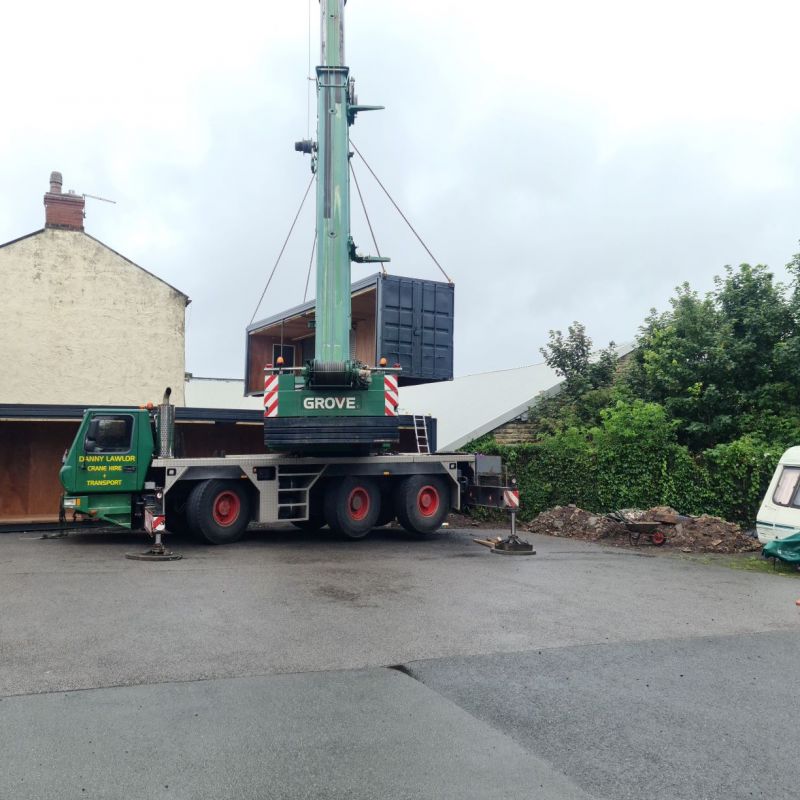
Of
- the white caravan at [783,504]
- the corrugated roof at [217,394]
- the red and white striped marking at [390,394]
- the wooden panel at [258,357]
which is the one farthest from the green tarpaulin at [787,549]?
the corrugated roof at [217,394]

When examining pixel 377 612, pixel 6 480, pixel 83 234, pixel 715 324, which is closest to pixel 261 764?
pixel 377 612

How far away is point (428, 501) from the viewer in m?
16.2

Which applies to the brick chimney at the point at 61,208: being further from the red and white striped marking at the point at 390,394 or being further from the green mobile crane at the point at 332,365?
the red and white striped marking at the point at 390,394

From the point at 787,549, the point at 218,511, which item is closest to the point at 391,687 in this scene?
the point at 218,511

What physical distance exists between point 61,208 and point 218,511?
15866 mm

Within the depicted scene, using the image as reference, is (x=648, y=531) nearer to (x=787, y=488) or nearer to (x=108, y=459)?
(x=787, y=488)

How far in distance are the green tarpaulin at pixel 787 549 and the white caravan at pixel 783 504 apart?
14.4 inches

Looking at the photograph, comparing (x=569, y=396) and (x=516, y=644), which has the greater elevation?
(x=569, y=396)

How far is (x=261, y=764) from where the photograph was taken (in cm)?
434

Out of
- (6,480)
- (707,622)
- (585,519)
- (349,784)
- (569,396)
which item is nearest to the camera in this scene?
(349,784)

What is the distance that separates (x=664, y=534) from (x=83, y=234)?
20.1m

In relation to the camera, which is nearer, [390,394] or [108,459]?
[108,459]

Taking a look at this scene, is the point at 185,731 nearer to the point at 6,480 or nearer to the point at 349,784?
the point at 349,784

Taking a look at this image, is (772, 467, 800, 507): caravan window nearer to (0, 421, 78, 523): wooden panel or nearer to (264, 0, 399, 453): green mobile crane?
(264, 0, 399, 453): green mobile crane
